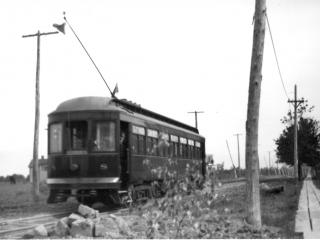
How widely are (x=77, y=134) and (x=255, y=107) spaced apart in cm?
593

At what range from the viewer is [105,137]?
16.2m

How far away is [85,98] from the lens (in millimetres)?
16719

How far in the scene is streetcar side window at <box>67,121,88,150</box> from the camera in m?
16.2

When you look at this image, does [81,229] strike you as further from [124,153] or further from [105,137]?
[124,153]

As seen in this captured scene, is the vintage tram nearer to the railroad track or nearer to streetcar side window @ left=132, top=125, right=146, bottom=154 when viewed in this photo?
streetcar side window @ left=132, top=125, right=146, bottom=154

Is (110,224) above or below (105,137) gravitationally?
below

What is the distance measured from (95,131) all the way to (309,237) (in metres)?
7.51

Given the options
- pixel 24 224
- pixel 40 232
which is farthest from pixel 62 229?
pixel 24 224

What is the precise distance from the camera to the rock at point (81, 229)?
1046cm

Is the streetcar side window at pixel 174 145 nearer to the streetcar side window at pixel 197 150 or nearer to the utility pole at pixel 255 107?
the streetcar side window at pixel 197 150

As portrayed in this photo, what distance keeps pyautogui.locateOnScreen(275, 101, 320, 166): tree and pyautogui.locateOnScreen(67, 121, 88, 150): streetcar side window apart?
4328 cm

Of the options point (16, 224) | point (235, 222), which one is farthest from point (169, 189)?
point (16, 224)

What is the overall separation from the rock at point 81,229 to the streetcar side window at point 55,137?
5.91 meters

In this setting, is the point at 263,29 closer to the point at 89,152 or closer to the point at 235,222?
the point at 235,222
